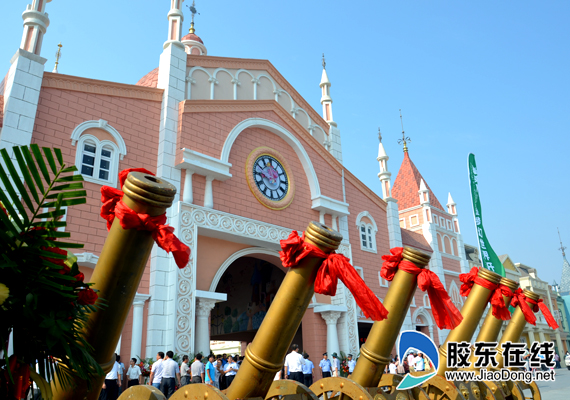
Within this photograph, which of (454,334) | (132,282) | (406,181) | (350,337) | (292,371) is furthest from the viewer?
(406,181)

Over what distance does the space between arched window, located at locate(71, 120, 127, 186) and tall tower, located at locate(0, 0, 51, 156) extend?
1.06 m

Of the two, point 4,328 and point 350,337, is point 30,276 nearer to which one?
point 4,328

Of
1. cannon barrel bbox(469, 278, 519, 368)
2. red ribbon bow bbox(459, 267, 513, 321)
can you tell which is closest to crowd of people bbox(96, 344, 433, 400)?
cannon barrel bbox(469, 278, 519, 368)

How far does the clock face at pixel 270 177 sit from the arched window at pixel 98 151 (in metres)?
4.04

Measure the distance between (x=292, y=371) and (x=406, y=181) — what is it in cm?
1997

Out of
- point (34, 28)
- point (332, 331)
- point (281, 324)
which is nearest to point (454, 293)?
point (332, 331)

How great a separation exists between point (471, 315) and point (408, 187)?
22.3m

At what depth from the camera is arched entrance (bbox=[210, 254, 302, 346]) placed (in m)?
16.6

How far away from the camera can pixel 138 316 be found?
1009 centimetres

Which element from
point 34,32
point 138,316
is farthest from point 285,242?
point 34,32

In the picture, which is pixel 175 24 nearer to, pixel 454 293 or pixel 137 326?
pixel 137 326


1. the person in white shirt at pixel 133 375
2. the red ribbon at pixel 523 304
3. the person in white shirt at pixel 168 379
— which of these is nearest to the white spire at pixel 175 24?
the person in white shirt at pixel 133 375

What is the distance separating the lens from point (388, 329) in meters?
3.85

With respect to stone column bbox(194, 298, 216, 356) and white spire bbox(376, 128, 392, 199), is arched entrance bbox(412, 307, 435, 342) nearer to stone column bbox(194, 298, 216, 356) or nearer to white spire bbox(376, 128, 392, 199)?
white spire bbox(376, 128, 392, 199)
